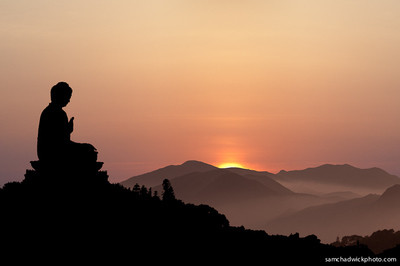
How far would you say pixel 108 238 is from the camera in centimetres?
3444

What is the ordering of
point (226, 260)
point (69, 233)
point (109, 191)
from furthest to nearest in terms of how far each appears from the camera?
point (109, 191), point (226, 260), point (69, 233)

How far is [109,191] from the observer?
3956 cm

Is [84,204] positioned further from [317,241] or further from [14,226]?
[317,241]

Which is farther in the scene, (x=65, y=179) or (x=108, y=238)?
(x=65, y=179)

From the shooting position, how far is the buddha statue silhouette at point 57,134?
121 ft

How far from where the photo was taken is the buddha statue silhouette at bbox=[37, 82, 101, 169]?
3678 centimetres

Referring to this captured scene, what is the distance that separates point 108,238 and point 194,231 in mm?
7979

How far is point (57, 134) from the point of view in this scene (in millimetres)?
36969

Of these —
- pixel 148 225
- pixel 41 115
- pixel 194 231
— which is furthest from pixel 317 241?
pixel 41 115

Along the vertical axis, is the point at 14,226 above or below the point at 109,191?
below

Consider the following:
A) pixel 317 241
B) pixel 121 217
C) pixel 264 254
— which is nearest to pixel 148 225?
pixel 121 217

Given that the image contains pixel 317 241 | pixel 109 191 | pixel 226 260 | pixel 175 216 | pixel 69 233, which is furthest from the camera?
pixel 317 241

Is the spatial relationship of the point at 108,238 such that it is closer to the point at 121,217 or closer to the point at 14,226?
the point at 121,217

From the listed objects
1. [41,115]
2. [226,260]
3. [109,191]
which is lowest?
[226,260]
